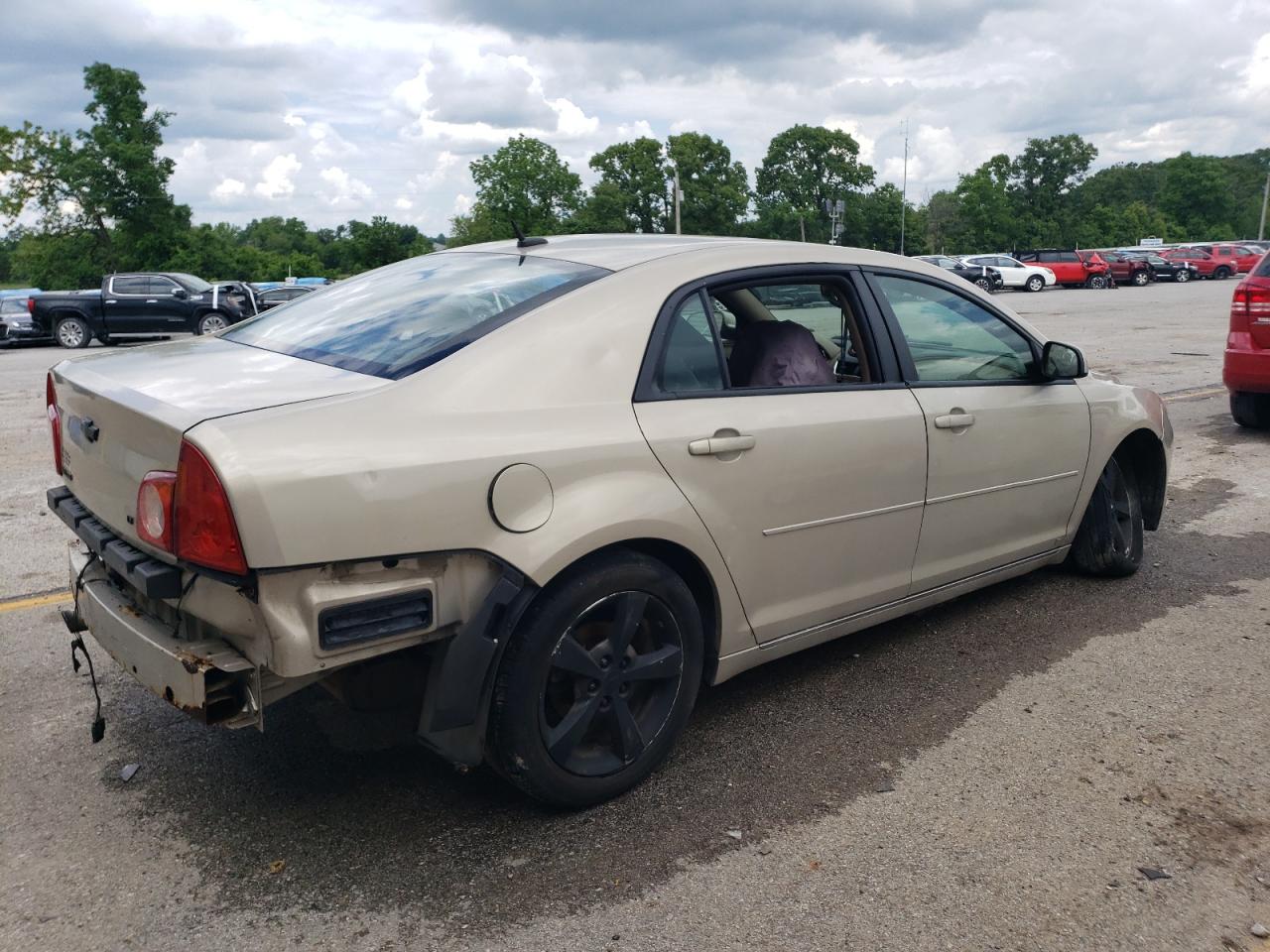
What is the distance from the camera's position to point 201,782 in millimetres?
3236

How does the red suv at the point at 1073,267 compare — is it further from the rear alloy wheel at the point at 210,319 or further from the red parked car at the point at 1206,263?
the rear alloy wheel at the point at 210,319

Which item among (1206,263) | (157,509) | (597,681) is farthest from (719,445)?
(1206,263)

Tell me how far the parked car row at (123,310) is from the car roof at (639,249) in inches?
845

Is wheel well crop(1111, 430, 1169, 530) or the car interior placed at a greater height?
the car interior

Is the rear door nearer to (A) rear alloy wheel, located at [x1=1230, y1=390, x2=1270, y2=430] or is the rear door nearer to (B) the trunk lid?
(A) rear alloy wheel, located at [x1=1230, y1=390, x2=1270, y2=430]

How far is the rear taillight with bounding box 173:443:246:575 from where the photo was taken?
2.44m

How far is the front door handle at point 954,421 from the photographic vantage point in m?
3.92

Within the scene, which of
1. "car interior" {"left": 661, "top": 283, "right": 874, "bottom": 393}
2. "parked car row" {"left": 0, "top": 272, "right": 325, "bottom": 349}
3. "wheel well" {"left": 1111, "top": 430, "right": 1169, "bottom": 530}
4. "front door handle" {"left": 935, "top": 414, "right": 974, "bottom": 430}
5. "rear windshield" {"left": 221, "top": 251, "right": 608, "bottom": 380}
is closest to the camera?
"rear windshield" {"left": 221, "top": 251, "right": 608, "bottom": 380}

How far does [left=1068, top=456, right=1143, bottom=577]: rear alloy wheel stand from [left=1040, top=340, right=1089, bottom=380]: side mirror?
693mm

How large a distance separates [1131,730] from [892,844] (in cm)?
117

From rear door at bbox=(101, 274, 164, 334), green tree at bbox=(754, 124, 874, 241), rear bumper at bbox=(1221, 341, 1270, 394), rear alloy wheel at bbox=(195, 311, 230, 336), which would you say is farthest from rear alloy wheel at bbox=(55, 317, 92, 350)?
green tree at bbox=(754, 124, 874, 241)

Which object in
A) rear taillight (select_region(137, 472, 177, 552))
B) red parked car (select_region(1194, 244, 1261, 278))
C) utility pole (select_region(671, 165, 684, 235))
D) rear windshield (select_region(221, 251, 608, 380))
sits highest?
utility pole (select_region(671, 165, 684, 235))

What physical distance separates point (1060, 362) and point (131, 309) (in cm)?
2329

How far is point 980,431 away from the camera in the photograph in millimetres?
4090
